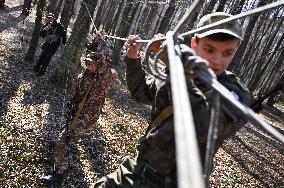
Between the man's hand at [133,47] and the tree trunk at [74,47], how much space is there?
9122mm

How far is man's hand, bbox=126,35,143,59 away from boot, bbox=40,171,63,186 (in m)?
4.36

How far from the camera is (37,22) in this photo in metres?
13.7

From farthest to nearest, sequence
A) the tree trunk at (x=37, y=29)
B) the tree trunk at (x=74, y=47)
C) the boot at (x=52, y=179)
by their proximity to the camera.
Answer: the tree trunk at (x=37, y=29), the tree trunk at (x=74, y=47), the boot at (x=52, y=179)

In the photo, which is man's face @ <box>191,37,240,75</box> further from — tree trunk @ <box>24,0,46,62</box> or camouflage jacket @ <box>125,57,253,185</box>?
tree trunk @ <box>24,0,46,62</box>

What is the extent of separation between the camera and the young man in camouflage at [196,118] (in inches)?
103

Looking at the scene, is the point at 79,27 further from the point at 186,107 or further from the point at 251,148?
the point at 186,107

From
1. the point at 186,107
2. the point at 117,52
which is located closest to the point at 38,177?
the point at 186,107

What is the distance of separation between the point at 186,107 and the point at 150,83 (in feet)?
6.57

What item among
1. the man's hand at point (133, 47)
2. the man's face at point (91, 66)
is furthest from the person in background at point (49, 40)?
the man's hand at point (133, 47)

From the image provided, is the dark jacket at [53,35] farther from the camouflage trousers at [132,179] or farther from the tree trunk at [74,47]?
the camouflage trousers at [132,179]

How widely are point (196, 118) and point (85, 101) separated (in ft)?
16.3

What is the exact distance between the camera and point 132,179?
295 cm

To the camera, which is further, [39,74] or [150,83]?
[39,74]

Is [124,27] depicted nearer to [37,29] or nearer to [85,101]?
[37,29]
